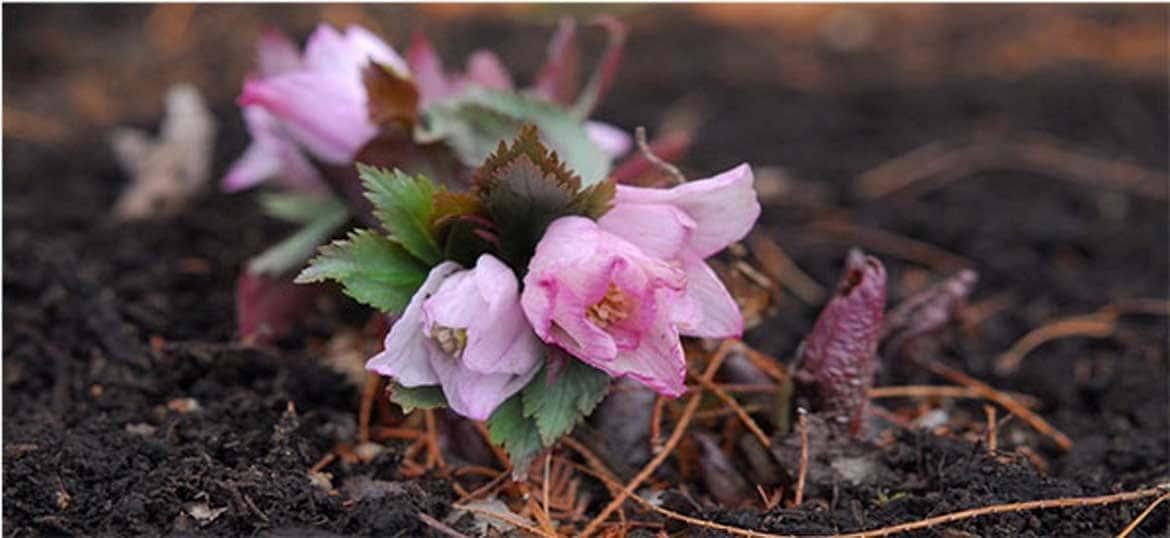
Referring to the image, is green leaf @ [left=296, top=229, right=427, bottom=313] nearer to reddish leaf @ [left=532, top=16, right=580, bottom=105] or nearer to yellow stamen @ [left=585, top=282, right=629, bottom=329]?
yellow stamen @ [left=585, top=282, right=629, bottom=329]

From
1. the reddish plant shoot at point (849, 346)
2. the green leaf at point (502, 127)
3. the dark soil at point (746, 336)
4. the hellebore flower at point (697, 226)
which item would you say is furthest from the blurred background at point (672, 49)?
the hellebore flower at point (697, 226)

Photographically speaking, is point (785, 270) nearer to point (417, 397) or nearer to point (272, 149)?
point (272, 149)

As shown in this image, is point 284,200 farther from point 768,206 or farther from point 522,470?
point 768,206

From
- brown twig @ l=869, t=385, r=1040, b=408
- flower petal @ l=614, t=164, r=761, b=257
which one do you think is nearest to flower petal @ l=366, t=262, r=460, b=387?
flower petal @ l=614, t=164, r=761, b=257

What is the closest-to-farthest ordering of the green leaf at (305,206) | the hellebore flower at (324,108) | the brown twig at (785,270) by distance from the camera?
1. the hellebore flower at (324,108)
2. the green leaf at (305,206)
3. the brown twig at (785,270)

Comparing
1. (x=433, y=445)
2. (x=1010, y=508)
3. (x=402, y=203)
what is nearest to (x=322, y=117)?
(x=402, y=203)

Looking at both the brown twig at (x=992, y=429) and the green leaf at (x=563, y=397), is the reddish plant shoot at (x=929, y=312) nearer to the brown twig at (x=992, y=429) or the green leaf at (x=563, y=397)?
the brown twig at (x=992, y=429)

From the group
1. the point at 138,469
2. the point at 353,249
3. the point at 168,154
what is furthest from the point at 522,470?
the point at 168,154
